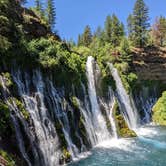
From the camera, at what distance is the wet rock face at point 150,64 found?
5841 cm

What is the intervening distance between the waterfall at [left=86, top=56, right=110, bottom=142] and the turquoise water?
4.12 ft

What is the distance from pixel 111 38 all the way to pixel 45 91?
49141 mm

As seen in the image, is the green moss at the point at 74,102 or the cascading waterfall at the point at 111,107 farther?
the cascading waterfall at the point at 111,107

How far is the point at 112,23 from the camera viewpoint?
74.9 meters

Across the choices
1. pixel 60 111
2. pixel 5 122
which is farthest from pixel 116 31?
pixel 5 122

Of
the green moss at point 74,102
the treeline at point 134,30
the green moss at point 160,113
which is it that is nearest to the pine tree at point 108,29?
the treeline at point 134,30

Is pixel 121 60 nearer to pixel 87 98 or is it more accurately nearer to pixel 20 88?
pixel 87 98

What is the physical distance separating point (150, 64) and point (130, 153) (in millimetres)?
36727

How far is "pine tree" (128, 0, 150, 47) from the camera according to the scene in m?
69.1

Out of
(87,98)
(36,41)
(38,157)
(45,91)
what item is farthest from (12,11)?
(38,157)

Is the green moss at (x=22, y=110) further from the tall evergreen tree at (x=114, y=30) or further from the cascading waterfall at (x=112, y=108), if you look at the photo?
the tall evergreen tree at (x=114, y=30)

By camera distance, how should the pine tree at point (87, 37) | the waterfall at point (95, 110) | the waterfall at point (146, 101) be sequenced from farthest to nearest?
1. the pine tree at point (87, 37)
2. the waterfall at point (146, 101)
3. the waterfall at point (95, 110)

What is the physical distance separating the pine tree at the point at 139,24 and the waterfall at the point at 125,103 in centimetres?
2522

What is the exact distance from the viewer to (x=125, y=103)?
43.9m
